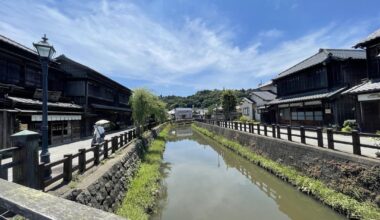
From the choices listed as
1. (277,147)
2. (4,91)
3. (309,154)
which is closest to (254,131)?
(277,147)

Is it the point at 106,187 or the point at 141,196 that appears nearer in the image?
the point at 106,187

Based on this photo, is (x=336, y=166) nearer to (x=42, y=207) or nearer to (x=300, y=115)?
(x=42, y=207)

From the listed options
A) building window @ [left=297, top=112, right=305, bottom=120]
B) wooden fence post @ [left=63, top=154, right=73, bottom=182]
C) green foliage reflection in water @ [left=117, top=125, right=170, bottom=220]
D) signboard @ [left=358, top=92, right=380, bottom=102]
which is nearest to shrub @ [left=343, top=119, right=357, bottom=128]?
signboard @ [left=358, top=92, right=380, bottom=102]

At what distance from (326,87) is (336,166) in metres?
14.4

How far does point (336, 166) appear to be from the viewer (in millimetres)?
7941

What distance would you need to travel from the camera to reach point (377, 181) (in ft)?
21.3

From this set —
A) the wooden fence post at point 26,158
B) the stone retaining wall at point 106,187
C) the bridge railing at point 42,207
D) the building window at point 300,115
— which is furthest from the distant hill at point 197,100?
the bridge railing at point 42,207

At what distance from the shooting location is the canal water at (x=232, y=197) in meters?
7.68

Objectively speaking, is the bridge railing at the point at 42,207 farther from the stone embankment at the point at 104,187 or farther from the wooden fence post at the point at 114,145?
the wooden fence post at the point at 114,145

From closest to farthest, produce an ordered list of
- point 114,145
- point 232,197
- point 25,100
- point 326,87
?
point 232,197, point 114,145, point 25,100, point 326,87

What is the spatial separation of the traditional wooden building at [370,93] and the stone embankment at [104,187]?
13.9 metres

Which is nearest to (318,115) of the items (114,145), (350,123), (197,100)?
(350,123)

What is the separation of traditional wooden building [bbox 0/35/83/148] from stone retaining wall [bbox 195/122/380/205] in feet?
43.9

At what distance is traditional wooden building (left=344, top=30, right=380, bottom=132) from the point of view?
14.1 meters
